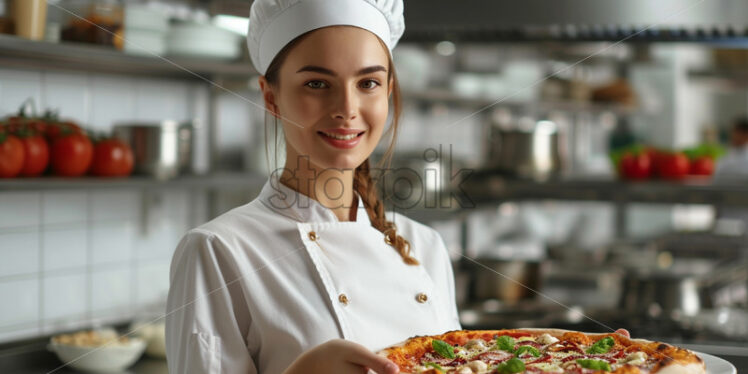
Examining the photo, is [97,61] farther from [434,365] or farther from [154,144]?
[434,365]

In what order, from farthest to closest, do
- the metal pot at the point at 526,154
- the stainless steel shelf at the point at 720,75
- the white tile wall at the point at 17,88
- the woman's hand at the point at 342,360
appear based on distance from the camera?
the stainless steel shelf at the point at 720,75 < the metal pot at the point at 526,154 < the white tile wall at the point at 17,88 < the woman's hand at the point at 342,360

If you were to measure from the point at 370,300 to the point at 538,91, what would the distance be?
2892 millimetres

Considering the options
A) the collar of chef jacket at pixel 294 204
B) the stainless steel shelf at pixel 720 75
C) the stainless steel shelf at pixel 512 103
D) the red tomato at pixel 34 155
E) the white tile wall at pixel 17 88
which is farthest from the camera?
the stainless steel shelf at pixel 720 75

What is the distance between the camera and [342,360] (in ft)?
2.11

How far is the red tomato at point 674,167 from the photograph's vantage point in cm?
230

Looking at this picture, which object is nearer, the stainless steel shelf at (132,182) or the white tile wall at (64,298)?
the stainless steel shelf at (132,182)

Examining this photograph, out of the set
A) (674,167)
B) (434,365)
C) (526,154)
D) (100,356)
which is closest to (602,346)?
(434,365)

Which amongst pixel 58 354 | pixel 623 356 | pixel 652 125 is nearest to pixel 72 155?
pixel 58 354

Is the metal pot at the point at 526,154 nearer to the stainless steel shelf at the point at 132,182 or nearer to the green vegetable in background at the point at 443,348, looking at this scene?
the stainless steel shelf at the point at 132,182

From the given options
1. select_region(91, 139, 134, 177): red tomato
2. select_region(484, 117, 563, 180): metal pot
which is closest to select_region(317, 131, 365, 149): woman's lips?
select_region(91, 139, 134, 177): red tomato

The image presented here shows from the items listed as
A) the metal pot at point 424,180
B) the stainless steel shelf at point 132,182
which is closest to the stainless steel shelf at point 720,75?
the metal pot at point 424,180

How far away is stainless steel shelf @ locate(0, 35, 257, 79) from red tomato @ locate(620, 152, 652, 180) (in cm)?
117

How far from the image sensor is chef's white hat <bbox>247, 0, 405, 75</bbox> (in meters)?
0.79

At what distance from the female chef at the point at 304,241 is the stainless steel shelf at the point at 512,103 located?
1636mm
